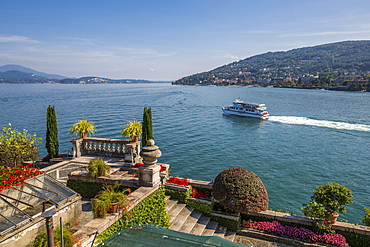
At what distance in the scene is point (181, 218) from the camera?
31.6ft

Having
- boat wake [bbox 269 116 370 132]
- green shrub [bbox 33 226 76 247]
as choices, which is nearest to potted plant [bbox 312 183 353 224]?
green shrub [bbox 33 226 76 247]

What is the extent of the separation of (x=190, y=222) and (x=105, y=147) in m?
8.10

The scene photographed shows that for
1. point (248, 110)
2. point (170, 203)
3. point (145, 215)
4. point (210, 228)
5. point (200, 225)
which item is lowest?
point (210, 228)

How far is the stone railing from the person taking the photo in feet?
46.7

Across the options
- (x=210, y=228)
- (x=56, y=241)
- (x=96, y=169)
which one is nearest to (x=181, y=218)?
(x=210, y=228)

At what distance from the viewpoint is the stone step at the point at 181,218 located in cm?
893

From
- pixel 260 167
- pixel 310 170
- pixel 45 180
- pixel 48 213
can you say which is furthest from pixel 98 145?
pixel 310 170

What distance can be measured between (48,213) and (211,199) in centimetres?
779

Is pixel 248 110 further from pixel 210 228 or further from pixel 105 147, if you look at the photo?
pixel 210 228

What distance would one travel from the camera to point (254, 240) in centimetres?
956

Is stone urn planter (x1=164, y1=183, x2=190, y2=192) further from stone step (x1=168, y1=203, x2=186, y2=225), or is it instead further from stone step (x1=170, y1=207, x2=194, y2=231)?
stone step (x1=170, y1=207, x2=194, y2=231)

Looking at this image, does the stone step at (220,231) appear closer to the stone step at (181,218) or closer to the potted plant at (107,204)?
the stone step at (181,218)

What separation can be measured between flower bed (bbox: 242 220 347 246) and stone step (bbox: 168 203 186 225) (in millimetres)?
2862

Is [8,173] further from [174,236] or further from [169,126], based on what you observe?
[169,126]
